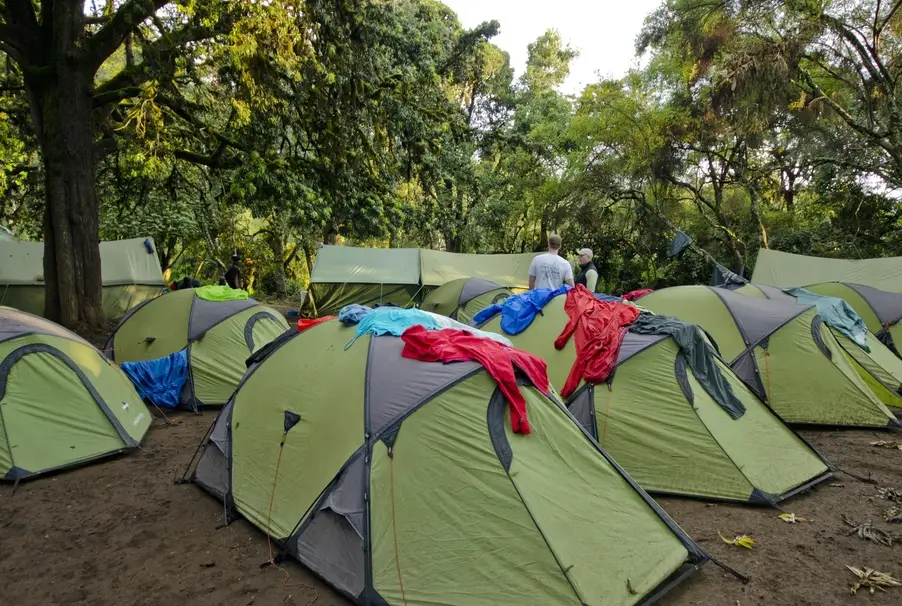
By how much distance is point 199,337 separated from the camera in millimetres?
7105

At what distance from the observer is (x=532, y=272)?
7.68 meters

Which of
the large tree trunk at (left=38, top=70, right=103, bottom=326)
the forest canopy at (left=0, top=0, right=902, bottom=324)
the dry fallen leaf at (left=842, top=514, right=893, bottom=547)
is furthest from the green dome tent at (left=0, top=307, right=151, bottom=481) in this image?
the dry fallen leaf at (left=842, top=514, right=893, bottom=547)

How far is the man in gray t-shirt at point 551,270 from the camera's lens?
7508mm

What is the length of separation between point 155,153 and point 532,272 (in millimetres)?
6233

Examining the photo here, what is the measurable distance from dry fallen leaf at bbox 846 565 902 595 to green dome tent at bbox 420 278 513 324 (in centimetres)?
854

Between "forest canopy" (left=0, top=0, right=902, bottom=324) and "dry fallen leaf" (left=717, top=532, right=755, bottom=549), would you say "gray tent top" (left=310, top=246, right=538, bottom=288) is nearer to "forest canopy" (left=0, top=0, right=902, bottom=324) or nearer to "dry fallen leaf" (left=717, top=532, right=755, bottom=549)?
"forest canopy" (left=0, top=0, right=902, bottom=324)

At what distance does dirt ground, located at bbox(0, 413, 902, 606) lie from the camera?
3244 millimetres

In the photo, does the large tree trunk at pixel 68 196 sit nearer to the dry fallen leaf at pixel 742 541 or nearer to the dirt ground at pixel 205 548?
the dirt ground at pixel 205 548

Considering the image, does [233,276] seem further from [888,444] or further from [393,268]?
[888,444]

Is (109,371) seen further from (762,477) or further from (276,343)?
(762,477)

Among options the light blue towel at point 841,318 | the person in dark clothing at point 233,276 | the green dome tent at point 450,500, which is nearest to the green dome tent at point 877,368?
the light blue towel at point 841,318

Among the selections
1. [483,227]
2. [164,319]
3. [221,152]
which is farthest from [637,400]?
[483,227]

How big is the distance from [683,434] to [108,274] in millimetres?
13792

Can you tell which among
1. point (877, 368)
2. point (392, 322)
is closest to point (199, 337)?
point (392, 322)
